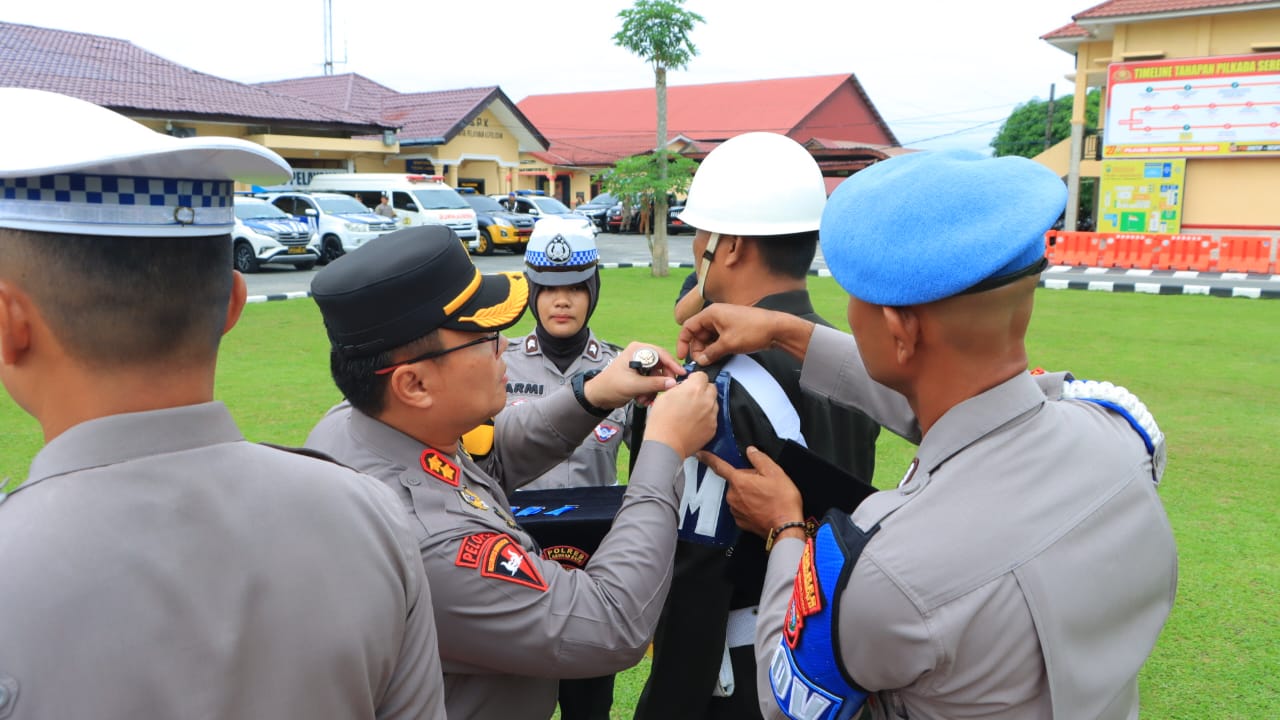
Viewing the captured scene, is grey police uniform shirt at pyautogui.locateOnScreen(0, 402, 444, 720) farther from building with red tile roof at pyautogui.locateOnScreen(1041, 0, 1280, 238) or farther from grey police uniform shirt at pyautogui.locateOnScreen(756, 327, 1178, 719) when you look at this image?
building with red tile roof at pyautogui.locateOnScreen(1041, 0, 1280, 238)

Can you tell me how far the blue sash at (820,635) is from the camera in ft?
4.31

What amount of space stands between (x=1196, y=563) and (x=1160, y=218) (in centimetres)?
2069

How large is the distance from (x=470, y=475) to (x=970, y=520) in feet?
3.63

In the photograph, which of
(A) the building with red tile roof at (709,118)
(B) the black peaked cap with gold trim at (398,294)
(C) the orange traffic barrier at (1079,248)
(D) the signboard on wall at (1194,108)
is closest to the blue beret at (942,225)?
(B) the black peaked cap with gold trim at (398,294)

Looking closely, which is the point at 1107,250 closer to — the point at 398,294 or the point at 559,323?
the point at 559,323

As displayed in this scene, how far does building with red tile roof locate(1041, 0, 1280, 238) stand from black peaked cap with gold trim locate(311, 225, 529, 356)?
2399 cm

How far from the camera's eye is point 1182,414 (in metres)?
7.40

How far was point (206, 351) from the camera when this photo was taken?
113 cm

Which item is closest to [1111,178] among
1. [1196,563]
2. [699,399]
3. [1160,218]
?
[1160,218]

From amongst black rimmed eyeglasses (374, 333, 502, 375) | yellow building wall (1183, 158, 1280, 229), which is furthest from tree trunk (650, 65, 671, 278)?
black rimmed eyeglasses (374, 333, 502, 375)

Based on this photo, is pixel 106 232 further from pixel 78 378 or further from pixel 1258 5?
pixel 1258 5

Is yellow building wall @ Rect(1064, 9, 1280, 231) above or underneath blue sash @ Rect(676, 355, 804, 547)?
above

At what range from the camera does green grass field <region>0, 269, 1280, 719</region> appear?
11.9 ft

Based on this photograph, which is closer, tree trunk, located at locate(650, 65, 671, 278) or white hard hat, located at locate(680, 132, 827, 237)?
white hard hat, located at locate(680, 132, 827, 237)
